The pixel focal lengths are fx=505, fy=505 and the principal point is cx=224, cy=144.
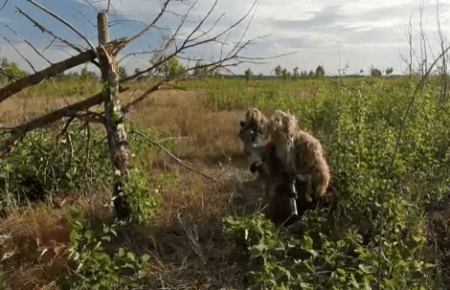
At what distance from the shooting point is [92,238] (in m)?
2.81

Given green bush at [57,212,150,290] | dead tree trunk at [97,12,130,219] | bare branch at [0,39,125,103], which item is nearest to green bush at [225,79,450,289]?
green bush at [57,212,150,290]

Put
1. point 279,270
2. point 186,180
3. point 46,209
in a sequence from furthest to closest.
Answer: point 186,180, point 46,209, point 279,270

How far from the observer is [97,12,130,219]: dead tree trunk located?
3564 millimetres

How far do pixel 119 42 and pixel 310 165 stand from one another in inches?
65.4

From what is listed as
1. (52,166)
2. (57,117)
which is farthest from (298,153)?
(52,166)

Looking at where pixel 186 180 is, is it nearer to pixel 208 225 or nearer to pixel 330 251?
pixel 208 225

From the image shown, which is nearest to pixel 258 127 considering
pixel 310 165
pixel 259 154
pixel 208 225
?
pixel 259 154

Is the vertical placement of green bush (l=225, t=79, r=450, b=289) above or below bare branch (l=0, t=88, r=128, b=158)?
below

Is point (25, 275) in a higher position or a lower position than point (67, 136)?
lower

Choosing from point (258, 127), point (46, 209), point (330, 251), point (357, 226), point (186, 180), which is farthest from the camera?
point (186, 180)

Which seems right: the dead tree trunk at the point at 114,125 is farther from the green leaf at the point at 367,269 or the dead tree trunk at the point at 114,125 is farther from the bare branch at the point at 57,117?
the green leaf at the point at 367,269

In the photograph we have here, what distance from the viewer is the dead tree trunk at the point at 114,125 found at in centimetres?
356

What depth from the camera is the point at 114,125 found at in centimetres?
364

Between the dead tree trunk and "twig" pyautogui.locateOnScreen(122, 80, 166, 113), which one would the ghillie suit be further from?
the dead tree trunk
